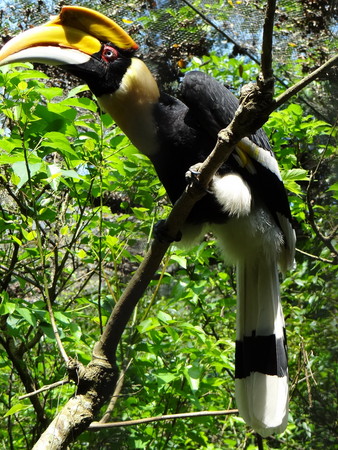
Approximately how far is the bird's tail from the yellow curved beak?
1.14m

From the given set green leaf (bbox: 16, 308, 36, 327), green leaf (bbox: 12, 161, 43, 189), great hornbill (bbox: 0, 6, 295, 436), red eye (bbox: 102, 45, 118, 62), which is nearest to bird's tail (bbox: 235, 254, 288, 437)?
great hornbill (bbox: 0, 6, 295, 436)

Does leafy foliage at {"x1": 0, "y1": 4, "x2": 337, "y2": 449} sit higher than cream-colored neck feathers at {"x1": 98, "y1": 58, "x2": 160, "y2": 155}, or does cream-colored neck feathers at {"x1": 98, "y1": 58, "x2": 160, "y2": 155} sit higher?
cream-colored neck feathers at {"x1": 98, "y1": 58, "x2": 160, "y2": 155}

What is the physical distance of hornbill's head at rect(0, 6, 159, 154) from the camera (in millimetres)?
2350

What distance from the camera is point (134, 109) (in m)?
2.38

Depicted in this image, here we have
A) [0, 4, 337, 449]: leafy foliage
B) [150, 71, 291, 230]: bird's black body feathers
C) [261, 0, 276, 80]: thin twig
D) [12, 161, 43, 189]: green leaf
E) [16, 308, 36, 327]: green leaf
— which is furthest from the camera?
[150, 71, 291, 230]: bird's black body feathers

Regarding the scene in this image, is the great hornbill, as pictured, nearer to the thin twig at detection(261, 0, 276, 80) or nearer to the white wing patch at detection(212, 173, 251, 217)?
the white wing patch at detection(212, 173, 251, 217)

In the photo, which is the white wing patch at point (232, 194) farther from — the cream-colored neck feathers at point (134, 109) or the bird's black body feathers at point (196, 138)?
the cream-colored neck feathers at point (134, 109)

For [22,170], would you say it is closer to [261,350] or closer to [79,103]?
[79,103]

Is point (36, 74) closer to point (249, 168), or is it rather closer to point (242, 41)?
point (249, 168)

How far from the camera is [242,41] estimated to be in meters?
3.89

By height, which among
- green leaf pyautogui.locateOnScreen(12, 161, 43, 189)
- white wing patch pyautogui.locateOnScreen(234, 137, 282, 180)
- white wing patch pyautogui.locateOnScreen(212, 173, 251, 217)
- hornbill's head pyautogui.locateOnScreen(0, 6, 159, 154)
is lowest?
green leaf pyautogui.locateOnScreen(12, 161, 43, 189)

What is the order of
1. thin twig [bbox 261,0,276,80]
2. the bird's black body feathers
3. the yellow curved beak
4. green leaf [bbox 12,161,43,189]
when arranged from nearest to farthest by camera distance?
thin twig [bbox 261,0,276,80], green leaf [bbox 12,161,43,189], the yellow curved beak, the bird's black body feathers

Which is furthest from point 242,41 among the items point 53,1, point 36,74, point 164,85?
point 36,74

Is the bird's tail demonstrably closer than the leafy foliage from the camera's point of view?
No
